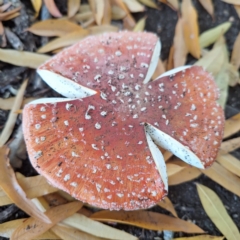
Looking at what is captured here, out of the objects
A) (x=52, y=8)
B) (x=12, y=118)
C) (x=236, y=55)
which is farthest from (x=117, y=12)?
(x=12, y=118)

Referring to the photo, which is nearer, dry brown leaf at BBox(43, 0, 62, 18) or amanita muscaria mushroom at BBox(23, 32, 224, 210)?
amanita muscaria mushroom at BBox(23, 32, 224, 210)

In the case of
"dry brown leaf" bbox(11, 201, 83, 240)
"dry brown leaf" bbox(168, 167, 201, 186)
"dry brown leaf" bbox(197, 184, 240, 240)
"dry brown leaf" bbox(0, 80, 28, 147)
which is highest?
"dry brown leaf" bbox(0, 80, 28, 147)

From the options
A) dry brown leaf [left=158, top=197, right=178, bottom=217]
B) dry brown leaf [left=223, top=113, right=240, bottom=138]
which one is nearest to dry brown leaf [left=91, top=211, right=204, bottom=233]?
dry brown leaf [left=158, top=197, right=178, bottom=217]

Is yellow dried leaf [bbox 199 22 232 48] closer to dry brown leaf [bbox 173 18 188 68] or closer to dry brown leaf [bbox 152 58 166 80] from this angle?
dry brown leaf [bbox 173 18 188 68]

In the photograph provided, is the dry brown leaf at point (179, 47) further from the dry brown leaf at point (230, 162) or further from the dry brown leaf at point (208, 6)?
the dry brown leaf at point (230, 162)

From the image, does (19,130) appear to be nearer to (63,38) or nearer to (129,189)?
(63,38)

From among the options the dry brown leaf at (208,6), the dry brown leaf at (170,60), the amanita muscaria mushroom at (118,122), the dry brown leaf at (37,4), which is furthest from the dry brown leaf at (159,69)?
the dry brown leaf at (37,4)

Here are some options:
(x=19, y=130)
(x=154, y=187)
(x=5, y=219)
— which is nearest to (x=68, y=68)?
(x=19, y=130)
